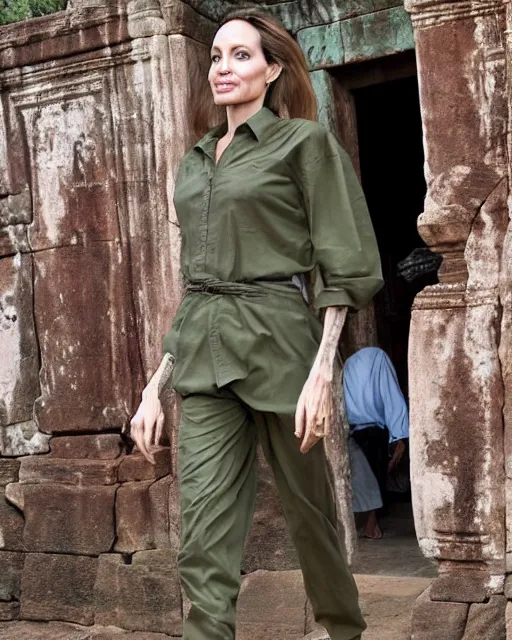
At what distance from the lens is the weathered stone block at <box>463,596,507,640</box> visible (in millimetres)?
4582

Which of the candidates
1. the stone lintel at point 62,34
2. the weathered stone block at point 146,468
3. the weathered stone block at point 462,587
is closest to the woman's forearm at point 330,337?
the weathered stone block at point 462,587

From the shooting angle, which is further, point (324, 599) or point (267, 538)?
point (267, 538)

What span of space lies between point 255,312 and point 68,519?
272 centimetres

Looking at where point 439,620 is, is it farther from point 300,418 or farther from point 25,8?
point 25,8

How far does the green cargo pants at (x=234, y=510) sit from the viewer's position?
3.58 m

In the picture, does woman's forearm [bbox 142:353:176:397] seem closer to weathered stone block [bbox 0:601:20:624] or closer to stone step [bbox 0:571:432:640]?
stone step [bbox 0:571:432:640]

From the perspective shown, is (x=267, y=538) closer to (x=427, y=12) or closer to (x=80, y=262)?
(x=80, y=262)

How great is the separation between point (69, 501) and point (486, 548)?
226 centimetres

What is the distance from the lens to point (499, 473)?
4.66 metres

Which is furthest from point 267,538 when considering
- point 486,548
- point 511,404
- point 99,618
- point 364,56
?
point 364,56

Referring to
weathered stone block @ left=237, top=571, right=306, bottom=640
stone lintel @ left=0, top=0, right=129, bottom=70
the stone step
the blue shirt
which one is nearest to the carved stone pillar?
the stone step

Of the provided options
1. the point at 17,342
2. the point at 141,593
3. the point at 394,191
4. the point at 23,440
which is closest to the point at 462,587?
the point at 141,593

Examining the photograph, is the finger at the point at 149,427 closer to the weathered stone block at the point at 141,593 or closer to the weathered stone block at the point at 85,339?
the weathered stone block at the point at 141,593

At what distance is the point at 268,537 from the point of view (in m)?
5.71
